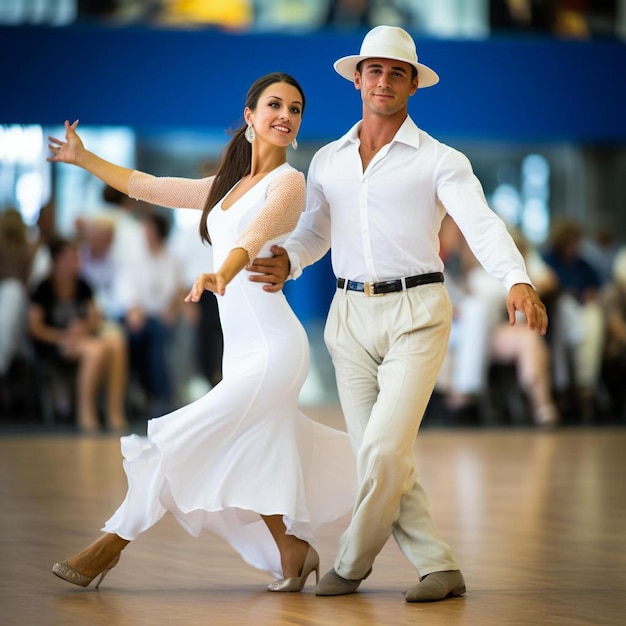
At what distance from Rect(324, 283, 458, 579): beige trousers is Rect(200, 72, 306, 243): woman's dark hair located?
518 mm

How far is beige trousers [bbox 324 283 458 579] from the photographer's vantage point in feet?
13.6

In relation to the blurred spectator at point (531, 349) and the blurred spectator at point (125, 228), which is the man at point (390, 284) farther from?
the blurred spectator at point (531, 349)

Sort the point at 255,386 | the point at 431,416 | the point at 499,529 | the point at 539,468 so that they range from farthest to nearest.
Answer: the point at 431,416
the point at 539,468
the point at 499,529
the point at 255,386

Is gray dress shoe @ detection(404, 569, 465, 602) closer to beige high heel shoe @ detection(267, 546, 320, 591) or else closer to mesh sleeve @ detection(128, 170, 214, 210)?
beige high heel shoe @ detection(267, 546, 320, 591)

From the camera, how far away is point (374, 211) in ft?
14.1

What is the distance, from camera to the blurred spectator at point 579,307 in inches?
438

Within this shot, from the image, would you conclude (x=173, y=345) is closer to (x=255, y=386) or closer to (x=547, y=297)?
(x=547, y=297)

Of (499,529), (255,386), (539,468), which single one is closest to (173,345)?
(539,468)

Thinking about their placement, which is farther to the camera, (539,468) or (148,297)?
(148,297)

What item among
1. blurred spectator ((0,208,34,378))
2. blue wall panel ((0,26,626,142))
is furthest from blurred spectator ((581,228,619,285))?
blurred spectator ((0,208,34,378))

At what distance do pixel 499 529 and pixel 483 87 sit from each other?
705 centimetres

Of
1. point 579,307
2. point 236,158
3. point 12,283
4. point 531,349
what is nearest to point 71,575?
point 236,158

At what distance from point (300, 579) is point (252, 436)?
20.1 inches

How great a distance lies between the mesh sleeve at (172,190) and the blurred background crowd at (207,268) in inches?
188
